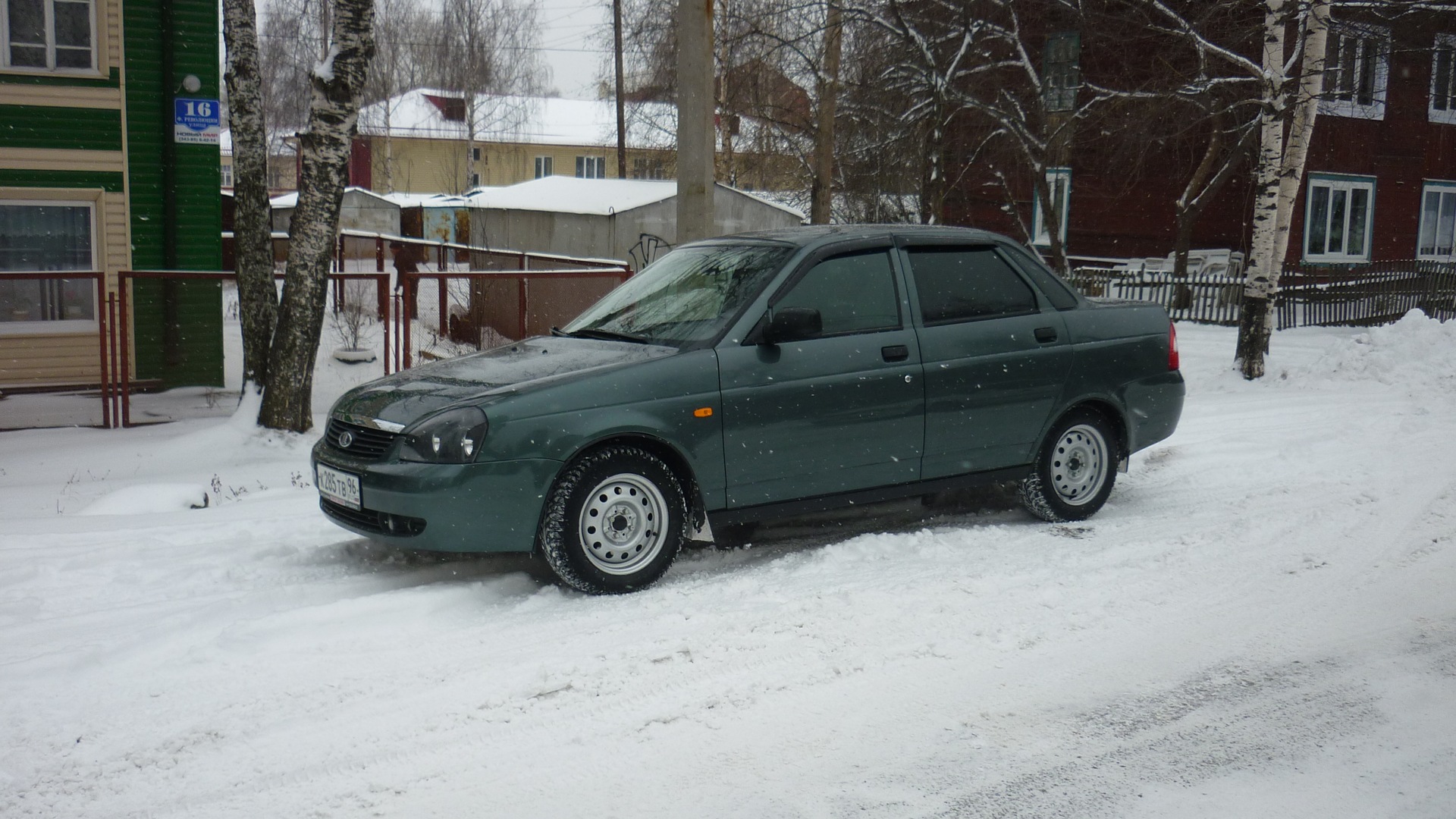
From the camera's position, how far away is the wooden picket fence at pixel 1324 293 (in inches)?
813

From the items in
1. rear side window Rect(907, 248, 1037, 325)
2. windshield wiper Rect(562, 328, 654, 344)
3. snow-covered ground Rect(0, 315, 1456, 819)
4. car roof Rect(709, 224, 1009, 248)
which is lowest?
snow-covered ground Rect(0, 315, 1456, 819)

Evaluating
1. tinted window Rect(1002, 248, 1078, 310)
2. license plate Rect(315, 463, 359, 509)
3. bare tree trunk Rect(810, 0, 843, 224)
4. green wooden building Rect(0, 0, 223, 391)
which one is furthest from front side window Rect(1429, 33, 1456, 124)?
license plate Rect(315, 463, 359, 509)

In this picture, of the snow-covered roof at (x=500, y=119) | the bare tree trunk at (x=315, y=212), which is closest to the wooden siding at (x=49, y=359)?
the bare tree trunk at (x=315, y=212)

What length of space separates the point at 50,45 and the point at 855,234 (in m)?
11.3

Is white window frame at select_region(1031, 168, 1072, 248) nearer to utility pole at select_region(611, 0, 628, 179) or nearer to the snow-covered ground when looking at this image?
utility pole at select_region(611, 0, 628, 179)

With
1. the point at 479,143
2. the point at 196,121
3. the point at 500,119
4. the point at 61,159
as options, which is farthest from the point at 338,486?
the point at 479,143

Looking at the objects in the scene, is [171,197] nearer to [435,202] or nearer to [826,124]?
[826,124]

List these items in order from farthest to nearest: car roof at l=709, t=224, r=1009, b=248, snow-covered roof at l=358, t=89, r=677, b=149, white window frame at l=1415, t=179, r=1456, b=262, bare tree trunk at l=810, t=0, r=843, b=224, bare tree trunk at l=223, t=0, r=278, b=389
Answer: snow-covered roof at l=358, t=89, r=677, b=149 < white window frame at l=1415, t=179, r=1456, b=262 < bare tree trunk at l=810, t=0, r=843, b=224 < bare tree trunk at l=223, t=0, r=278, b=389 < car roof at l=709, t=224, r=1009, b=248

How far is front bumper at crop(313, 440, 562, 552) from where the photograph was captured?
5.38 metres

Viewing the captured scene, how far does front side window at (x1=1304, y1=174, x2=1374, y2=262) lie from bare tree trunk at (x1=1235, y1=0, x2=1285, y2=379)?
13847mm

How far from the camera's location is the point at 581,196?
28.5 meters

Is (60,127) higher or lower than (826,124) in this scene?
→ lower

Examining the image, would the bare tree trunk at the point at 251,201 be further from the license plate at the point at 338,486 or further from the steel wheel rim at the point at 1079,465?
the steel wheel rim at the point at 1079,465

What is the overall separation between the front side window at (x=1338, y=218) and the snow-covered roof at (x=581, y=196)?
13719 mm
